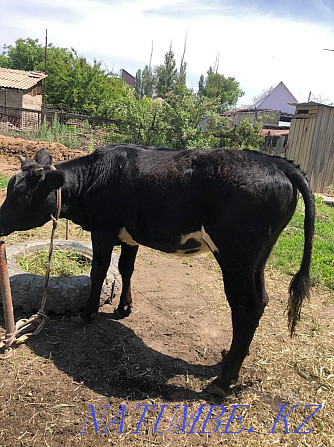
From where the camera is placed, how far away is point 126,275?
3877 millimetres

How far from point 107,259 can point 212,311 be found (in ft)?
4.98

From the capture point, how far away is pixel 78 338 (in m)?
3.34

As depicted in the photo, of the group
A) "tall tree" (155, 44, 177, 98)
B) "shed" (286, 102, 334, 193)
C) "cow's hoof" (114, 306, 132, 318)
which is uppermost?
"tall tree" (155, 44, 177, 98)

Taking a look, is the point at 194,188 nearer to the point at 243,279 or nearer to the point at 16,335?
the point at 243,279

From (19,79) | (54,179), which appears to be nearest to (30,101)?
(19,79)

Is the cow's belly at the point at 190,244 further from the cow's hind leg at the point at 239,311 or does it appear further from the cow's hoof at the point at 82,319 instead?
the cow's hoof at the point at 82,319

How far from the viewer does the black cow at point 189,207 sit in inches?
104

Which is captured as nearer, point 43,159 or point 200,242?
point 200,242

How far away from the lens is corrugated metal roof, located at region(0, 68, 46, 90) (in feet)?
84.7

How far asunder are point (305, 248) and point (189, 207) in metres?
1.00

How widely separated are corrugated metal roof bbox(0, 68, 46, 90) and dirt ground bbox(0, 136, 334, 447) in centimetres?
2638

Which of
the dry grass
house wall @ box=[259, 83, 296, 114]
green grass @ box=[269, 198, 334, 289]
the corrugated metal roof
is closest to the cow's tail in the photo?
the dry grass

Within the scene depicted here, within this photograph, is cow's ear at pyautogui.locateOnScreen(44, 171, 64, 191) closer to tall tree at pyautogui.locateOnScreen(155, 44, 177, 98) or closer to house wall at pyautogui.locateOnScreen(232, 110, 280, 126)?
house wall at pyautogui.locateOnScreen(232, 110, 280, 126)

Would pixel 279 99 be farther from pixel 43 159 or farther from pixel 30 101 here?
pixel 43 159
